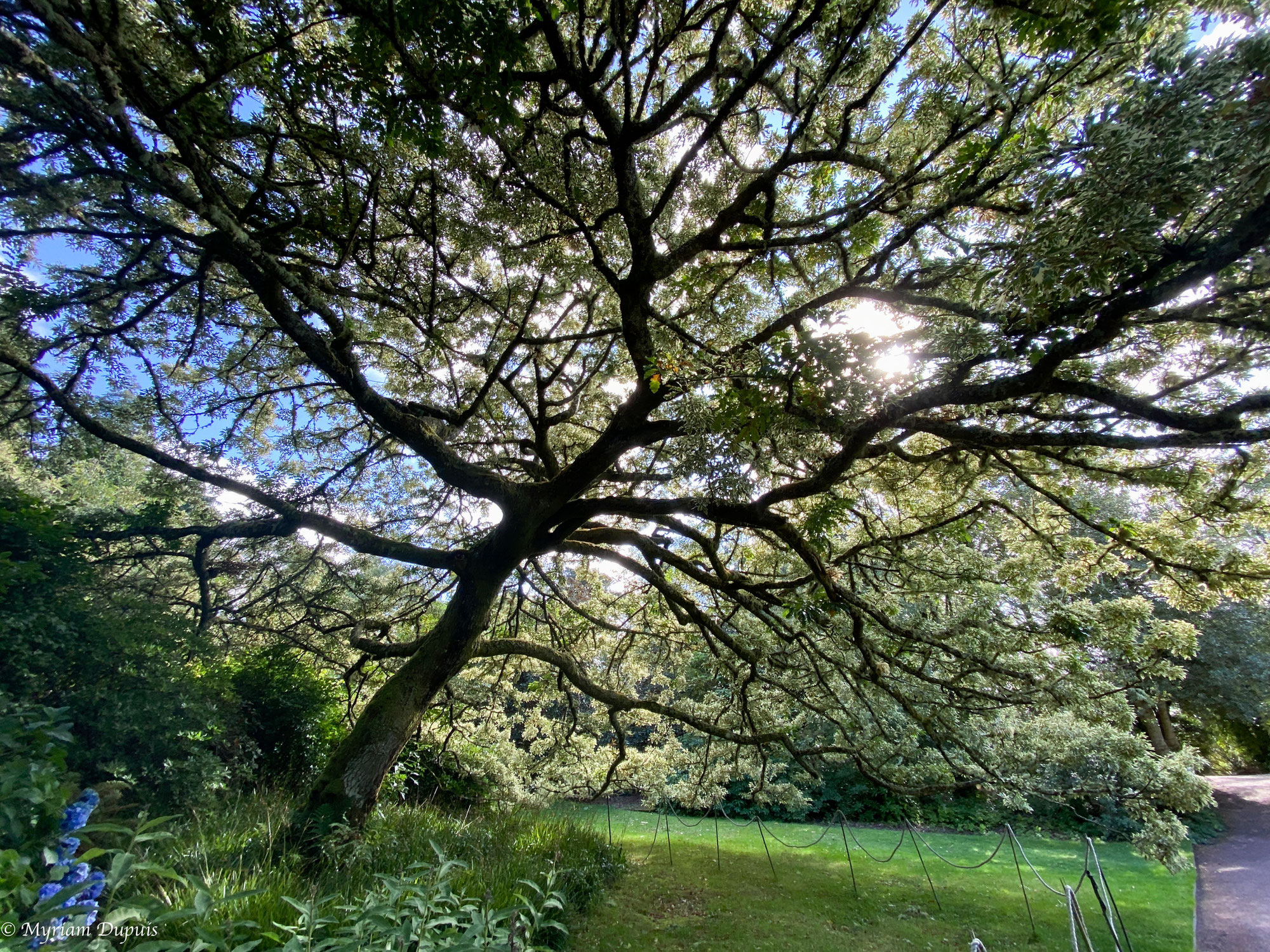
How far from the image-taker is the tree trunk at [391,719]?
367 cm

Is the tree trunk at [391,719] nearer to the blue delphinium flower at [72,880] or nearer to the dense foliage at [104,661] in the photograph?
the dense foliage at [104,661]

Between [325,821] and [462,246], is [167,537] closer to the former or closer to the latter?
[325,821]

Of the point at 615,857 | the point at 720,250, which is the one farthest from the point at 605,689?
the point at 720,250

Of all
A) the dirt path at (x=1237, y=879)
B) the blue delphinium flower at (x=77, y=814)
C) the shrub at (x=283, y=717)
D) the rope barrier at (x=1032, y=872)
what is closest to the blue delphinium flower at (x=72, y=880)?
the blue delphinium flower at (x=77, y=814)

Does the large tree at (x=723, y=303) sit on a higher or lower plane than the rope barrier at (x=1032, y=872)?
higher

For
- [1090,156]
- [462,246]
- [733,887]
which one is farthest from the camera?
[733,887]

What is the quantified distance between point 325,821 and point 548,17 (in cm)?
510

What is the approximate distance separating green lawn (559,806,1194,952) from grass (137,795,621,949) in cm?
54

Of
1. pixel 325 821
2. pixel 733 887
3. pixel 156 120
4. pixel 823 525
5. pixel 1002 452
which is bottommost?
pixel 733 887

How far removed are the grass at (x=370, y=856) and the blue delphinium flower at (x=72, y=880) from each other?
451 mm

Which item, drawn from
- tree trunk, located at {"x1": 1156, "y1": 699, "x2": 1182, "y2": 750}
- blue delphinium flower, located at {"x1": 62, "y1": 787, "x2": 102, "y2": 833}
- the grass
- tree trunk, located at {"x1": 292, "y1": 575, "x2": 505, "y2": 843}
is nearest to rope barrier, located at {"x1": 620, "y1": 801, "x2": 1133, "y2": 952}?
the grass

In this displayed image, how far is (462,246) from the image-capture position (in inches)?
156

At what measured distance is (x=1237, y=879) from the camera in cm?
661

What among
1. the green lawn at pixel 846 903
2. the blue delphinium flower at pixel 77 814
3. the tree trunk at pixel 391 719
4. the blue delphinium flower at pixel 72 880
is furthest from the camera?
the green lawn at pixel 846 903
